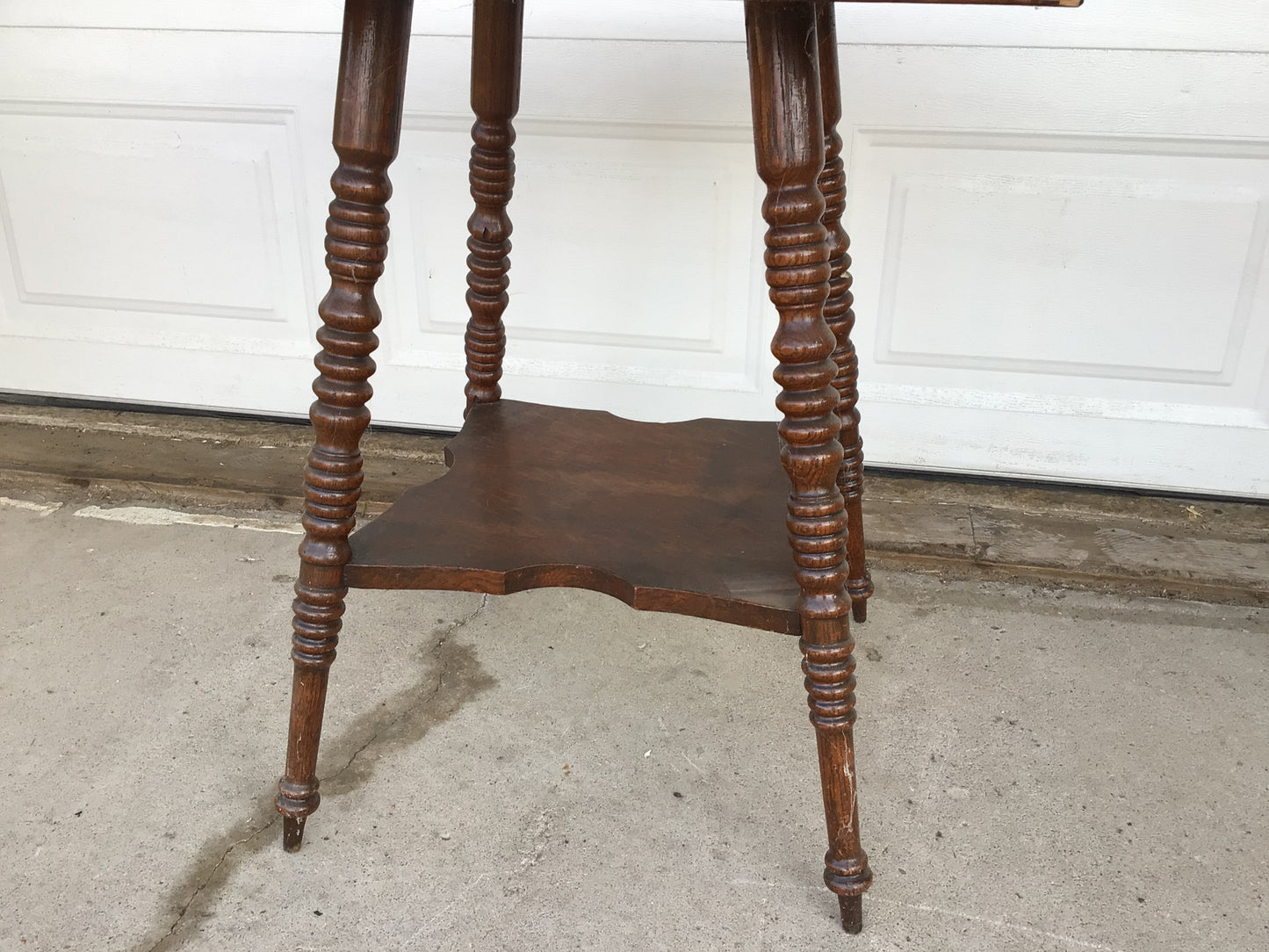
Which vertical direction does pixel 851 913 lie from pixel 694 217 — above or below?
below

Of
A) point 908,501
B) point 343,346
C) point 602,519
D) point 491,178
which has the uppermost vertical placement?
point 491,178

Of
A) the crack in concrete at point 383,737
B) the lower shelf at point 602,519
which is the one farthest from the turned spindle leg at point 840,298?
the crack in concrete at point 383,737

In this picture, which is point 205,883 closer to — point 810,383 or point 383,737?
point 383,737

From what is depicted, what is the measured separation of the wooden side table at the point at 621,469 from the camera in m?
0.97

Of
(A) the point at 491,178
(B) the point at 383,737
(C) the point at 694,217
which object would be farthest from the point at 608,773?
(C) the point at 694,217

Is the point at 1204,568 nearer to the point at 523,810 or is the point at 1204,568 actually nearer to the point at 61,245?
the point at 523,810

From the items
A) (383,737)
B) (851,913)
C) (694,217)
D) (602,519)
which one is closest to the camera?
(851,913)

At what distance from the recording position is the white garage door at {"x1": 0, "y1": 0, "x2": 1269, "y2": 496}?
173 cm

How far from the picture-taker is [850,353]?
1395mm

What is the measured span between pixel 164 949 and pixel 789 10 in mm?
1048

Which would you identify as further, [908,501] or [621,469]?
[908,501]

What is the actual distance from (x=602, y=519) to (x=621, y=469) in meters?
0.15

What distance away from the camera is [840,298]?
1358 millimetres

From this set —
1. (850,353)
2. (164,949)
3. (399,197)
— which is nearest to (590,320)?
(399,197)
